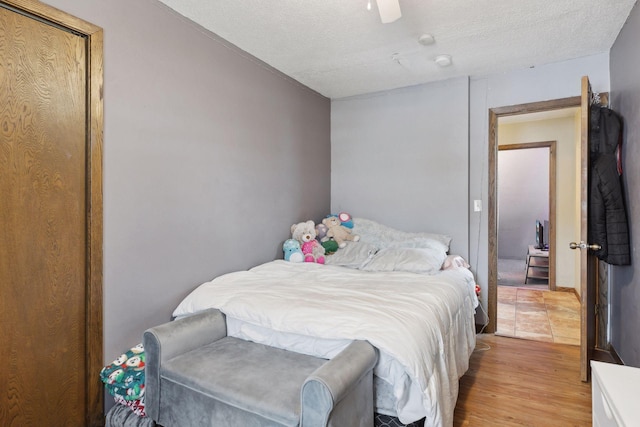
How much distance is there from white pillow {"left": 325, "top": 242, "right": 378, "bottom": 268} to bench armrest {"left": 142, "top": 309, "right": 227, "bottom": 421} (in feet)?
5.02

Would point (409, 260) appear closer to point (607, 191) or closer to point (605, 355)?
point (607, 191)

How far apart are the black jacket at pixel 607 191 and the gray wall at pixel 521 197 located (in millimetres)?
4973

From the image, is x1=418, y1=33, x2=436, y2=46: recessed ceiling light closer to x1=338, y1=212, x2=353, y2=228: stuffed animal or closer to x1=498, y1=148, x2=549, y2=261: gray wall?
x1=338, y1=212, x2=353, y2=228: stuffed animal

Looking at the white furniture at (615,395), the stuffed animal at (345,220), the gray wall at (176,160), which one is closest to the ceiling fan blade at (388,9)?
the gray wall at (176,160)

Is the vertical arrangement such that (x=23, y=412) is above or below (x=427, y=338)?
below

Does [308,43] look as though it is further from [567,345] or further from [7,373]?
[567,345]

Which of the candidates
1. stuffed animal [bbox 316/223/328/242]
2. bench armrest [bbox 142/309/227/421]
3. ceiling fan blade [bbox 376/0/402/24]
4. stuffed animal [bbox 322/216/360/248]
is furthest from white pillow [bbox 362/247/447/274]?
ceiling fan blade [bbox 376/0/402/24]

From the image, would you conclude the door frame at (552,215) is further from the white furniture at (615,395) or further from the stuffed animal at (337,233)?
the white furniture at (615,395)

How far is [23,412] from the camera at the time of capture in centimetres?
157

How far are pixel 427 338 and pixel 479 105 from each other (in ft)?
8.54

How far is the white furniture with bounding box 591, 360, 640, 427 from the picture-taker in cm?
89

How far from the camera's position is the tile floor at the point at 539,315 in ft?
10.7

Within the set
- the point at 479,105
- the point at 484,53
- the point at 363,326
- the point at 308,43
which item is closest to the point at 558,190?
the point at 479,105

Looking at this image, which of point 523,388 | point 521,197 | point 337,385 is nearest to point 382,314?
point 337,385
